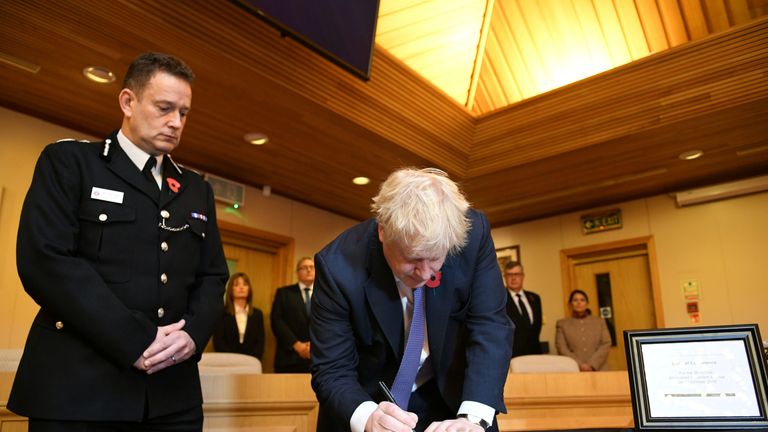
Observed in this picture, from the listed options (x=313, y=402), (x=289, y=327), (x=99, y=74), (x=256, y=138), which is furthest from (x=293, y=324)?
(x=313, y=402)

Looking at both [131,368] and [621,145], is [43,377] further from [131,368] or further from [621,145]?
[621,145]

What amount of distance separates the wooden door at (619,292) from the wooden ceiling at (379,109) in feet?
2.77

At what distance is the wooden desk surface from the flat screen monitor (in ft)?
6.54

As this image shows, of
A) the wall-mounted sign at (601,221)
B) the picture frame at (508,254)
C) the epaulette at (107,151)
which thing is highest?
the wall-mounted sign at (601,221)

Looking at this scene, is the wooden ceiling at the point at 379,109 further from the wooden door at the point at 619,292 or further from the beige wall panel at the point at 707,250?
the wooden door at the point at 619,292

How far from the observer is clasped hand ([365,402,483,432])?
1.17 metres

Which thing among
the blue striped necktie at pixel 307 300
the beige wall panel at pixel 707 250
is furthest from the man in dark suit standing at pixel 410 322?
the beige wall panel at pixel 707 250

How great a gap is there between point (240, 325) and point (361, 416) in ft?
12.6

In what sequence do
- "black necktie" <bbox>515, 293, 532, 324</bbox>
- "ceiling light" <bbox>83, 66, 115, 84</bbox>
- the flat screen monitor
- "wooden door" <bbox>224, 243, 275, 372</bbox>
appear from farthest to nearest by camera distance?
1. "wooden door" <bbox>224, 243, 275, 372</bbox>
2. "black necktie" <bbox>515, 293, 532, 324</bbox>
3. "ceiling light" <bbox>83, 66, 115, 84</bbox>
4. the flat screen monitor

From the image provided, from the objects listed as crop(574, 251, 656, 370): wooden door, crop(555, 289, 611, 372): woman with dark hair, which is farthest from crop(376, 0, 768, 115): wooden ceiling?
crop(574, 251, 656, 370): wooden door

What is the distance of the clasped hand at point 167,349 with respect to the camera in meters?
1.33

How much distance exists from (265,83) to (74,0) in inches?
45.0

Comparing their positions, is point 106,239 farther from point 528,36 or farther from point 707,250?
point 707,250

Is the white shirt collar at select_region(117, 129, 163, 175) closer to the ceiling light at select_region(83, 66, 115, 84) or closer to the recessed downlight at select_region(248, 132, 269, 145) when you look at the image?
the ceiling light at select_region(83, 66, 115, 84)
